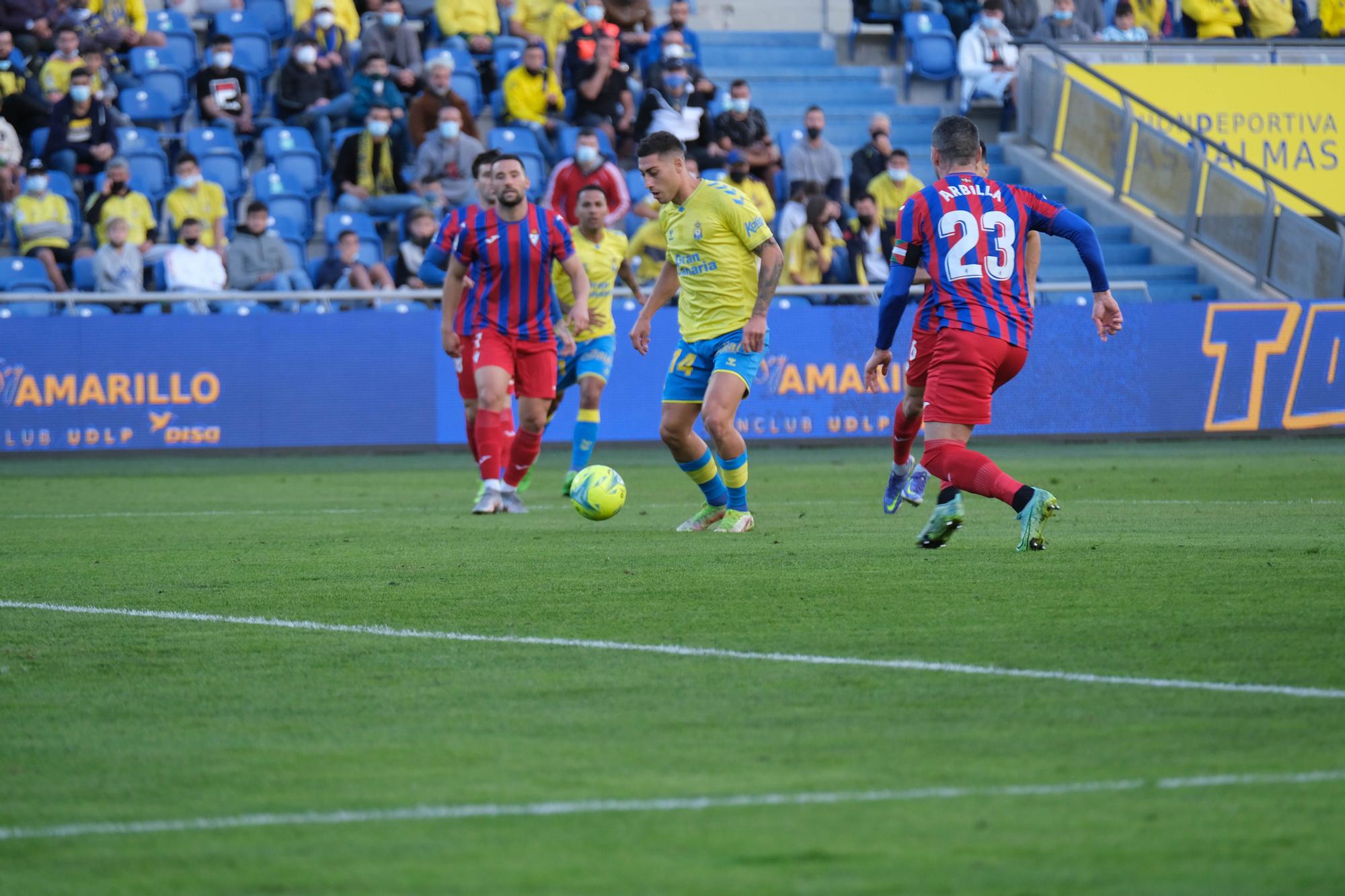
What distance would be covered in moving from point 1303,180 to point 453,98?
11.5 m

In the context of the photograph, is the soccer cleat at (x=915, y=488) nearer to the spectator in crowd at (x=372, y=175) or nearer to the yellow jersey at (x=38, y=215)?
the spectator in crowd at (x=372, y=175)

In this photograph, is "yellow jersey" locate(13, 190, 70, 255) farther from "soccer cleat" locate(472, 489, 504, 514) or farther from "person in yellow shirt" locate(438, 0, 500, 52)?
"soccer cleat" locate(472, 489, 504, 514)

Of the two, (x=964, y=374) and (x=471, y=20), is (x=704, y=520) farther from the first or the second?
(x=471, y=20)

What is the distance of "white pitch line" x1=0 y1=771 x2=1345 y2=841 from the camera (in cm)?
387

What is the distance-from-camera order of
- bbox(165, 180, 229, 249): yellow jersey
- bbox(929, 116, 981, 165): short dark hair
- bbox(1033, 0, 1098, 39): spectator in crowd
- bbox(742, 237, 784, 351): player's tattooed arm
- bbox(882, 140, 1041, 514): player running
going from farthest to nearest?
1. bbox(1033, 0, 1098, 39): spectator in crowd
2. bbox(165, 180, 229, 249): yellow jersey
3. bbox(742, 237, 784, 351): player's tattooed arm
4. bbox(882, 140, 1041, 514): player running
5. bbox(929, 116, 981, 165): short dark hair

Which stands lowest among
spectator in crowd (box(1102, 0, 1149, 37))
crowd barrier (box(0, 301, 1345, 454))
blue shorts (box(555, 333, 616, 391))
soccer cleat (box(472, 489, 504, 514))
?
crowd barrier (box(0, 301, 1345, 454))

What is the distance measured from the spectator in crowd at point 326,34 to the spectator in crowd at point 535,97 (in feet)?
6.50

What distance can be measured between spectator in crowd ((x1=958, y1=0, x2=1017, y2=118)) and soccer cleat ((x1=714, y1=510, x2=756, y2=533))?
1559cm

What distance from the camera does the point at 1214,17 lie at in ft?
85.0

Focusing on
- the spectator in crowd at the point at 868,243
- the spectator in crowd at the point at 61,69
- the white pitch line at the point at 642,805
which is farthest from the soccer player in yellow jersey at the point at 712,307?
the spectator in crowd at the point at 61,69

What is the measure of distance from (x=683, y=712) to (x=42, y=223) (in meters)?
16.4

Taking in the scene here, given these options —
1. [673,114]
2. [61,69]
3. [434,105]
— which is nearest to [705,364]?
[434,105]

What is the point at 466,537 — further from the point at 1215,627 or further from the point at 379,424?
the point at 379,424

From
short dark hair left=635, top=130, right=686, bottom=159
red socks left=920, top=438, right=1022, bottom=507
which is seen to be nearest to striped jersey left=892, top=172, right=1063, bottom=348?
red socks left=920, top=438, right=1022, bottom=507
